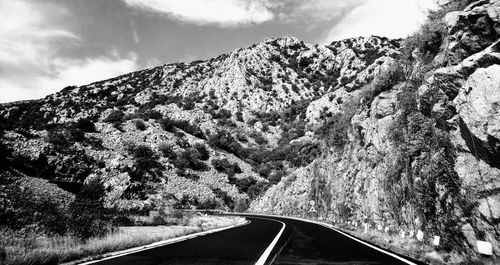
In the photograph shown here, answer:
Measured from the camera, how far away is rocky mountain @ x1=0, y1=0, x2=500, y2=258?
1333 cm

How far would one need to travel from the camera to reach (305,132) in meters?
78.2

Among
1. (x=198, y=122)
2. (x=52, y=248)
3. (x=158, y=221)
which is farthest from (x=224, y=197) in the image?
(x=52, y=248)

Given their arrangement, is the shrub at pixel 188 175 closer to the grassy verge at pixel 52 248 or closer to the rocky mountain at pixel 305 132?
the rocky mountain at pixel 305 132

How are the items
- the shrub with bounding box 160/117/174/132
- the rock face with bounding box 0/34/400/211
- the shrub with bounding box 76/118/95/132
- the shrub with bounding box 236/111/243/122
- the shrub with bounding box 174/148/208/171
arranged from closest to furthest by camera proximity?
1. the rock face with bounding box 0/34/400/211
2. the shrub with bounding box 76/118/95/132
3. the shrub with bounding box 174/148/208/171
4. the shrub with bounding box 160/117/174/132
5. the shrub with bounding box 236/111/243/122

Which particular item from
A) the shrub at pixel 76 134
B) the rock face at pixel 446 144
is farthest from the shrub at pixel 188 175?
the rock face at pixel 446 144

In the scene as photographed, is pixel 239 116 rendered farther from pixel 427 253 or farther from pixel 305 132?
Answer: pixel 427 253

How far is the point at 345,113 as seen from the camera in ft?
128

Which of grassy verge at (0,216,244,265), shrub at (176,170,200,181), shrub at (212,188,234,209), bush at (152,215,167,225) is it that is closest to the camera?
grassy verge at (0,216,244,265)

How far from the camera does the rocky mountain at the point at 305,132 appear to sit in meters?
13.3

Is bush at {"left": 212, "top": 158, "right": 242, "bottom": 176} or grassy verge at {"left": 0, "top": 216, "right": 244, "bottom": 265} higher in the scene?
bush at {"left": 212, "top": 158, "right": 242, "bottom": 176}

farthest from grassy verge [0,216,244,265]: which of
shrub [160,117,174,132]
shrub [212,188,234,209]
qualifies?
shrub [160,117,174,132]

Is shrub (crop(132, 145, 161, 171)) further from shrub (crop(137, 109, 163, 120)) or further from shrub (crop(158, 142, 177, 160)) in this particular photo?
shrub (crop(137, 109, 163, 120))

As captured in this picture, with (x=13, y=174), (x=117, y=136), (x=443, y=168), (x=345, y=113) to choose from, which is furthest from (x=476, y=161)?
(x=117, y=136)

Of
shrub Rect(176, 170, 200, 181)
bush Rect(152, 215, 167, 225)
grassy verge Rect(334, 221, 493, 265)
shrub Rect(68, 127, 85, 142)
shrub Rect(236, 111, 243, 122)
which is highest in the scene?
shrub Rect(236, 111, 243, 122)
